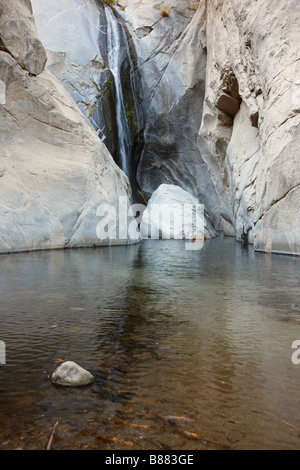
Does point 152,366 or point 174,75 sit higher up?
point 174,75

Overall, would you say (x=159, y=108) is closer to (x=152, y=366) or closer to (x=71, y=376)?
(x=152, y=366)

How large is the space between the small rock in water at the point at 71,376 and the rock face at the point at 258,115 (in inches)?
316

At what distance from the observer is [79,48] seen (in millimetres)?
21031

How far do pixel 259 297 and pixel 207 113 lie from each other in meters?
14.6

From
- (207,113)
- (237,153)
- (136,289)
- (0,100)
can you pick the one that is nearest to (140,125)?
(207,113)

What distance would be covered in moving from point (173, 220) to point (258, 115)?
22.3ft

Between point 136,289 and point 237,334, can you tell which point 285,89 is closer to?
point 136,289

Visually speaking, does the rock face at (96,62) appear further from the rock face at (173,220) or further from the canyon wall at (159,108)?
the rock face at (173,220)

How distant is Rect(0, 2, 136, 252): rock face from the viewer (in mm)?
10023

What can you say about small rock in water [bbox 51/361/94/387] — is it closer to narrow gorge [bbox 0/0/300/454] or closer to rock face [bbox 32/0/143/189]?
narrow gorge [bbox 0/0/300/454]

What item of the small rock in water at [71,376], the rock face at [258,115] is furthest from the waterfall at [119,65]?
the small rock in water at [71,376]

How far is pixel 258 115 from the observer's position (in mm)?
12602

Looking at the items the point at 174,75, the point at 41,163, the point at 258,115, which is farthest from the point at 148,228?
the point at 174,75

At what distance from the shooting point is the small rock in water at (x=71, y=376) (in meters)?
2.03
